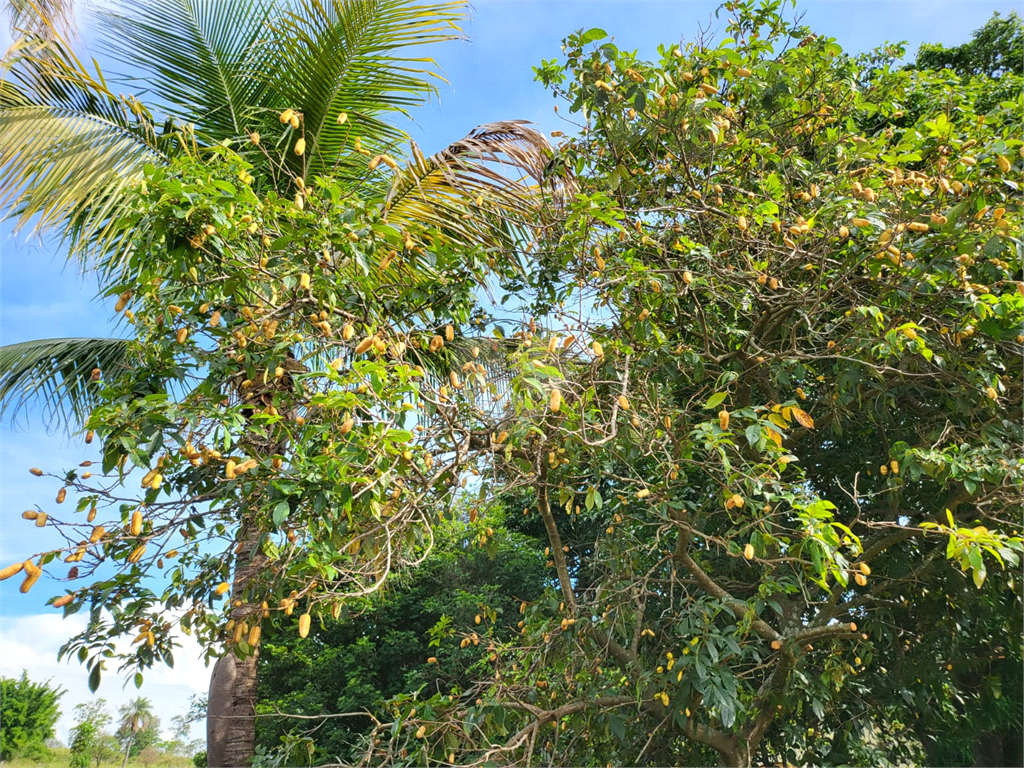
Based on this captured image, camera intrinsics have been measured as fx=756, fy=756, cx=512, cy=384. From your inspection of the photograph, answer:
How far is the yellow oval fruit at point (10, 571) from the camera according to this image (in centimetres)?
171

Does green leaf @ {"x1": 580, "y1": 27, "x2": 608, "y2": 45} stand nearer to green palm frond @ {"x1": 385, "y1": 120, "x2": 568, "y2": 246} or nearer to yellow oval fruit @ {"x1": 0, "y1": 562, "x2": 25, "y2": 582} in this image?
→ green palm frond @ {"x1": 385, "y1": 120, "x2": 568, "y2": 246}

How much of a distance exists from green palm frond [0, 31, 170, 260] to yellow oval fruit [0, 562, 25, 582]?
3.01 metres

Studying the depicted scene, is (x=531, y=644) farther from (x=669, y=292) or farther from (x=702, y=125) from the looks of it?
(x=702, y=125)

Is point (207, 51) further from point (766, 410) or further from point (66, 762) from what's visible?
point (66, 762)

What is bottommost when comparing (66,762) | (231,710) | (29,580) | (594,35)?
(66,762)

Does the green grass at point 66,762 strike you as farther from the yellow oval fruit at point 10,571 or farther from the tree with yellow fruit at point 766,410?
the yellow oval fruit at point 10,571

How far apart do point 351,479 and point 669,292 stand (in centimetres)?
173

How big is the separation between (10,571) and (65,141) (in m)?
3.59

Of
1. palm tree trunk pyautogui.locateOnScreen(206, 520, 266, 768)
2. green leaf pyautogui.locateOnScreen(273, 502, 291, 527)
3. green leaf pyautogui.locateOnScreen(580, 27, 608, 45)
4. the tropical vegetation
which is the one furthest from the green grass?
green leaf pyautogui.locateOnScreen(580, 27, 608, 45)

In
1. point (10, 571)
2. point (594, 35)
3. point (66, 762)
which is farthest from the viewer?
point (66, 762)

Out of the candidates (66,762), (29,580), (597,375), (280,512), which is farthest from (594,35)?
(66,762)

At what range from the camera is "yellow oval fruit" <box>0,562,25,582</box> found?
5.60 feet

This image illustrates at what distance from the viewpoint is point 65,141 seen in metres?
4.43

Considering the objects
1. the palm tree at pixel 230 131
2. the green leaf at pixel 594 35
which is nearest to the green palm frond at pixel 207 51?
the palm tree at pixel 230 131
